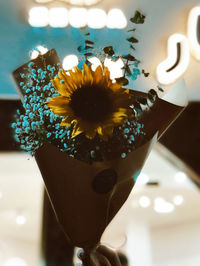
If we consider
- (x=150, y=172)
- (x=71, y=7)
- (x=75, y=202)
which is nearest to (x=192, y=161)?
(x=150, y=172)

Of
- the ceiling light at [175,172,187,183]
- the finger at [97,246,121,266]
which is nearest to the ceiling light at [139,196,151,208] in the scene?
the ceiling light at [175,172,187,183]

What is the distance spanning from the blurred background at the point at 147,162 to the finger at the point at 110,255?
4.5 inches

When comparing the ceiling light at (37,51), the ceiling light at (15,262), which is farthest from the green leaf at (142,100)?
the ceiling light at (15,262)

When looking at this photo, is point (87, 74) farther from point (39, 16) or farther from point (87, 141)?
point (39, 16)

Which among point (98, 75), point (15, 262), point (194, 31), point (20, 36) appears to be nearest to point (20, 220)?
point (15, 262)

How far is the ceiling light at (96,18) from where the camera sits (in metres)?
2.13

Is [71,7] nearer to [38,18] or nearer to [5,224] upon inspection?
[38,18]

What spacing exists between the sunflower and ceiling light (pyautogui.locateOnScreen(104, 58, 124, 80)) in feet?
0.20

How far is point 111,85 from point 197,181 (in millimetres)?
906

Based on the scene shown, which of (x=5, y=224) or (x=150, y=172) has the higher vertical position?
(x=5, y=224)

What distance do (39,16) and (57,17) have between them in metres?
0.11

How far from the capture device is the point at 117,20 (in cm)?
212

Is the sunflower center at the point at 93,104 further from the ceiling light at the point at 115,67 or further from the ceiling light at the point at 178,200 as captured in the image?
the ceiling light at the point at 178,200

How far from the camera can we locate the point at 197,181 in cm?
143
